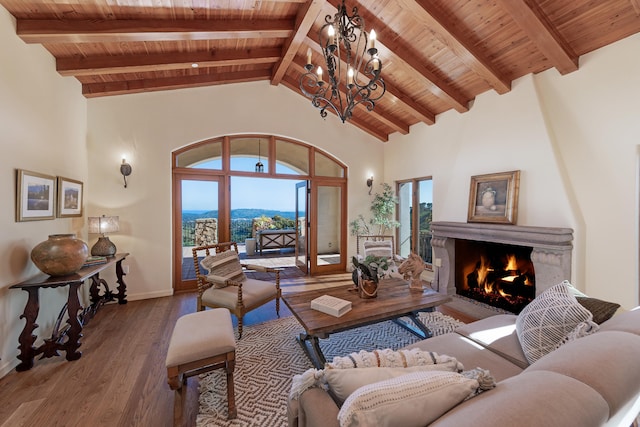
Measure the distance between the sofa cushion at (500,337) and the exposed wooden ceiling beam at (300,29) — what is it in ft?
11.8

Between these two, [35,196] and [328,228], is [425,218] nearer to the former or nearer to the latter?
[328,228]

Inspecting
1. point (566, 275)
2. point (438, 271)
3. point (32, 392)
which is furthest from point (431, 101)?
point (32, 392)

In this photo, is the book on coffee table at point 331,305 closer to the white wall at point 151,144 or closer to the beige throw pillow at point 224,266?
the beige throw pillow at point 224,266

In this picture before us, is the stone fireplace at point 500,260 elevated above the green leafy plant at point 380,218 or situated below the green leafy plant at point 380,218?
below

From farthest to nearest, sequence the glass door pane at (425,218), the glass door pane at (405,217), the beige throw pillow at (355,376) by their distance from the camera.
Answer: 1. the glass door pane at (405,217)
2. the glass door pane at (425,218)
3. the beige throw pillow at (355,376)

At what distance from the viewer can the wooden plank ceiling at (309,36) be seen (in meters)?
2.57

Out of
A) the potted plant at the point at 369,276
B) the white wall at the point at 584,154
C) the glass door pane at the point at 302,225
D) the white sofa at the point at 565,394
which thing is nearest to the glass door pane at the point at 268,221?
the glass door pane at the point at 302,225

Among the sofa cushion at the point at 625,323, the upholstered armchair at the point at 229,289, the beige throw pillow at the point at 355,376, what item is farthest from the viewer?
the upholstered armchair at the point at 229,289

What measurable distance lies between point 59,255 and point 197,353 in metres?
1.93

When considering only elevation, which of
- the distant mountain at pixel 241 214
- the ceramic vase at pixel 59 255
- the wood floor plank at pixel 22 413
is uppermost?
the distant mountain at pixel 241 214

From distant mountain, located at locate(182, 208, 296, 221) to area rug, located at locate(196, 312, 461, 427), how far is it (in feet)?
7.94

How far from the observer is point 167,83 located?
13.6 feet

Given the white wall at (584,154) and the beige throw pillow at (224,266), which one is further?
the beige throw pillow at (224,266)

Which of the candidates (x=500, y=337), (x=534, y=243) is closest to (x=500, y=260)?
(x=534, y=243)
